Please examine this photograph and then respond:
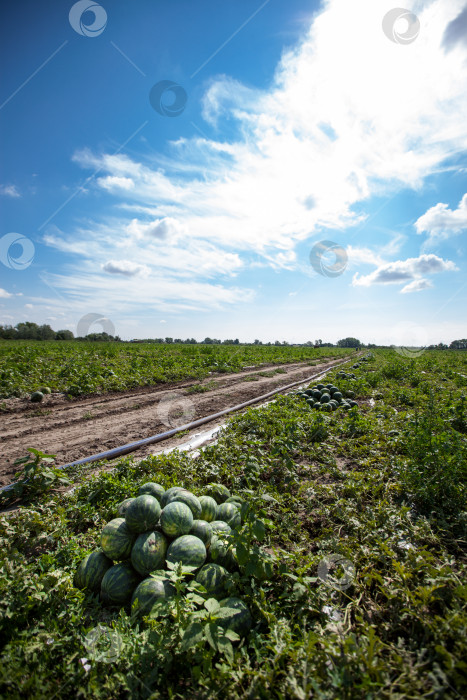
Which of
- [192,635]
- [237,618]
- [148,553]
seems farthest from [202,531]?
[192,635]

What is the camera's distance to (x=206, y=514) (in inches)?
126

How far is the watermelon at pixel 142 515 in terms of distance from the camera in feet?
A: 9.11

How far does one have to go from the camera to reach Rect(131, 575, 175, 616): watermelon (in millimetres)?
2373

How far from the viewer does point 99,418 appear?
28.2 feet

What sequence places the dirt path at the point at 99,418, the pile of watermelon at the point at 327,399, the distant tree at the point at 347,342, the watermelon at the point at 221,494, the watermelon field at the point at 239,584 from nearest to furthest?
the watermelon field at the point at 239,584 → the watermelon at the point at 221,494 → the dirt path at the point at 99,418 → the pile of watermelon at the point at 327,399 → the distant tree at the point at 347,342

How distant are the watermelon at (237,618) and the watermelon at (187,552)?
0.38 metres

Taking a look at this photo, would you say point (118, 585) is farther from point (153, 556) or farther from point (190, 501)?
point (190, 501)

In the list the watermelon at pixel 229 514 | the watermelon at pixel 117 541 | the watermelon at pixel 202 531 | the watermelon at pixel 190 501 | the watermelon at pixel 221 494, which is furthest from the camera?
the watermelon at pixel 221 494

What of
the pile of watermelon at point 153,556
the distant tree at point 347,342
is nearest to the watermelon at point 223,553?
the pile of watermelon at point 153,556

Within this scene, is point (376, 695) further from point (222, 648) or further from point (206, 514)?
point (206, 514)

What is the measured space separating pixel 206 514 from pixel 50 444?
513cm

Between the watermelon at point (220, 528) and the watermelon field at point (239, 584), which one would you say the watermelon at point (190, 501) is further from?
the watermelon at point (220, 528)

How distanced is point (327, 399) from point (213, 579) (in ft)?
24.6

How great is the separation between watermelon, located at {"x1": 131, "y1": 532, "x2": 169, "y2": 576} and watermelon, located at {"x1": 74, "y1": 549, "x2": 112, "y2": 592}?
1.09 feet
